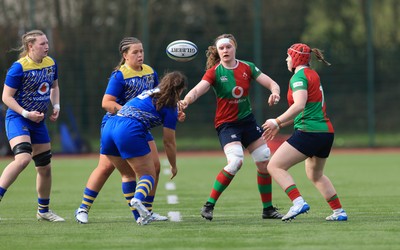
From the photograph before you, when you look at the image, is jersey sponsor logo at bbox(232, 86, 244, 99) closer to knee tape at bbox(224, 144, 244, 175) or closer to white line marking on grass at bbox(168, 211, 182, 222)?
knee tape at bbox(224, 144, 244, 175)

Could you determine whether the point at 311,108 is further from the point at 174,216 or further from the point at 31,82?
the point at 31,82

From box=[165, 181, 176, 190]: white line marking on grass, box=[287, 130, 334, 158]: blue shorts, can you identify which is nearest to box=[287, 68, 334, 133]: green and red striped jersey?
box=[287, 130, 334, 158]: blue shorts

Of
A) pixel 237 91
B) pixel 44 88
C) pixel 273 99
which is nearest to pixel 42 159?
pixel 44 88

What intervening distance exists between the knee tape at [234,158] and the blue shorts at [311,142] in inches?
25.2

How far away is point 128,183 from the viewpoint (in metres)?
8.63

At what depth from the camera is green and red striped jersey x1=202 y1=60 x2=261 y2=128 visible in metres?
8.84

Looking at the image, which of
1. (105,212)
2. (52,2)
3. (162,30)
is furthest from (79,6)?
(105,212)

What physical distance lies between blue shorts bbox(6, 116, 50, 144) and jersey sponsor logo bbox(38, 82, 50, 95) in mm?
311

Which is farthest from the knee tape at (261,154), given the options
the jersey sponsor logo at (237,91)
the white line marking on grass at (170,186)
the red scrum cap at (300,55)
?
the white line marking on grass at (170,186)

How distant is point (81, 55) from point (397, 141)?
876cm

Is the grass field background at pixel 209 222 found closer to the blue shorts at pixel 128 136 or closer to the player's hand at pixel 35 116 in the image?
the blue shorts at pixel 128 136

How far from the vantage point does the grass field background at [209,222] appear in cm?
698

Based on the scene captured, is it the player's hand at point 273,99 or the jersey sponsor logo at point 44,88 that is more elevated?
the jersey sponsor logo at point 44,88

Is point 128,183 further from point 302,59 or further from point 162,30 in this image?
point 162,30
